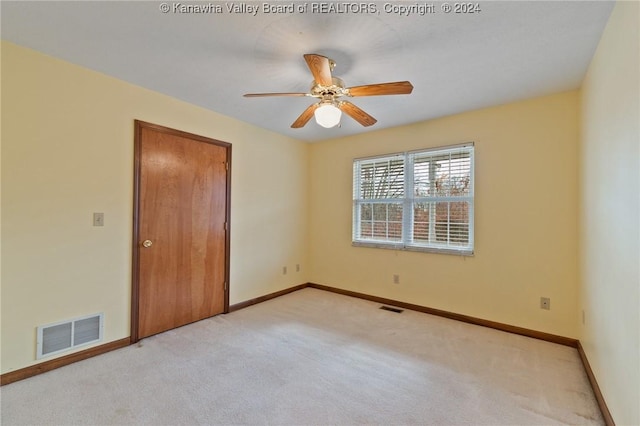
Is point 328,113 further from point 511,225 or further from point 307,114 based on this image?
point 511,225

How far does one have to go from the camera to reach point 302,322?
10.8ft

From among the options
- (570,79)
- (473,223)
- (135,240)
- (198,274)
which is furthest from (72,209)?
(570,79)

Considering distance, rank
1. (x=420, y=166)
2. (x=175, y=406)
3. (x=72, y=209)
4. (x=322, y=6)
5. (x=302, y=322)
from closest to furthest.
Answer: (x=322, y=6), (x=175, y=406), (x=72, y=209), (x=302, y=322), (x=420, y=166)

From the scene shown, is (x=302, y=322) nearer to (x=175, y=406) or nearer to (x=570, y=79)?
(x=175, y=406)

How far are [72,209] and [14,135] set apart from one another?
0.63 meters

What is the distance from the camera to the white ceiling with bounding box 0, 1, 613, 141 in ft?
5.71

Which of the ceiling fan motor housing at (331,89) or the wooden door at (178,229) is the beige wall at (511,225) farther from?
the wooden door at (178,229)

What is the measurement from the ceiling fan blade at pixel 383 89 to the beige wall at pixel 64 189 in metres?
2.02

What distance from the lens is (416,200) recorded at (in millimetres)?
3725

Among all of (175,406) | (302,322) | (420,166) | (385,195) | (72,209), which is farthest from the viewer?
(385,195)

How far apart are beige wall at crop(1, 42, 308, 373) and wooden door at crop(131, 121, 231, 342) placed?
11 cm

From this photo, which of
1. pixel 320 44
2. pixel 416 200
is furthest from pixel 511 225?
pixel 320 44

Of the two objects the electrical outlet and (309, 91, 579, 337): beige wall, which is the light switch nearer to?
(309, 91, 579, 337): beige wall

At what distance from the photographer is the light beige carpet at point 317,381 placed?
1778 mm
